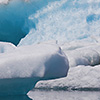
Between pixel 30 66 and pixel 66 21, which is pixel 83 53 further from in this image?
pixel 30 66

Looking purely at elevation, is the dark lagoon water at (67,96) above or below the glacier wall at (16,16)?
above

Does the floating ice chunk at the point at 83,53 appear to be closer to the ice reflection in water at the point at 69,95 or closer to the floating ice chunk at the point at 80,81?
the floating ice chunk at the point at 80,81

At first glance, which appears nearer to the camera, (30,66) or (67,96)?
(30,66)

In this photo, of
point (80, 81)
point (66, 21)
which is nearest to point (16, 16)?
point (66, 21)

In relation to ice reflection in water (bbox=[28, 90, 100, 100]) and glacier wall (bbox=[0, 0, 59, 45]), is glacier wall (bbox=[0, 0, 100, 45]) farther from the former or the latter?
ice reflection in water (bbox=[28, 90, 100, 100])

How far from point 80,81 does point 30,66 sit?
1.55 m

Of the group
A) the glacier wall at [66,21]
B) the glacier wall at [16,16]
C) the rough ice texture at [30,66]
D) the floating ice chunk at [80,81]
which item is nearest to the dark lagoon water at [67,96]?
the floating ice chunk at [80,81]

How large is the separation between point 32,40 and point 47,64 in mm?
4372

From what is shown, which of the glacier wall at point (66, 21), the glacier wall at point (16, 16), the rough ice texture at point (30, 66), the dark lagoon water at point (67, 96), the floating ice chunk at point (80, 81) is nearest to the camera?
the rough ice texture at point (30, 66)

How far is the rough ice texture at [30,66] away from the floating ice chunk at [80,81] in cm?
124

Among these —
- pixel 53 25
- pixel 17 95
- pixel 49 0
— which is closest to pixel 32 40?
pixel 53 25

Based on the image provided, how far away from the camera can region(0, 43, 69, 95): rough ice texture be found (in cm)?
171

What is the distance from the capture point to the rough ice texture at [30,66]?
67.5 inches

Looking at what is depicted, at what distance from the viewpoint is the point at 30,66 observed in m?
1.75
